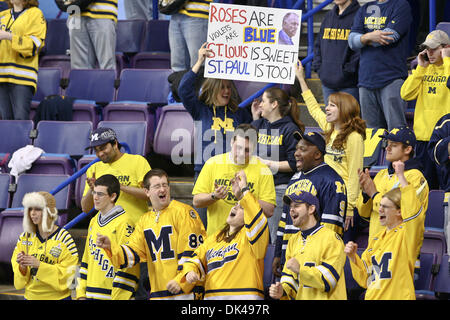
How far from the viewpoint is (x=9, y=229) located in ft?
24.0

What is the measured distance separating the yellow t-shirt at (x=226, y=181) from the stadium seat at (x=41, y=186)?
195 centimetres

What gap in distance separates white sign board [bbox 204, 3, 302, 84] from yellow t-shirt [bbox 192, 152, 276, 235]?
1.07m

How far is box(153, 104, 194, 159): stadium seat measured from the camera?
25.9 ft

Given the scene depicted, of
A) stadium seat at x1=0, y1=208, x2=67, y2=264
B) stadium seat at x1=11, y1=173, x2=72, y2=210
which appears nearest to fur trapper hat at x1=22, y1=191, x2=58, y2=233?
stadium seat at x1=0, y1=208, x2=67, y2=264

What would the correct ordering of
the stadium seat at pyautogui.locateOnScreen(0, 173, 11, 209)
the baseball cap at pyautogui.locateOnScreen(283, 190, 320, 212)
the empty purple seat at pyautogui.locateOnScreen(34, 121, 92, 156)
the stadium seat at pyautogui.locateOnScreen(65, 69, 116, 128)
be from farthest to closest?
the stadium seat at pyautogui.locateOnScreen(65, 69, 116, 128)
the empty purple seat at pyautogui.locateOnScreen(34, 121, 92, 156)
the stadium seat at pyautogui.locateOnScreen(0, 173, 11, 209)
the baseball cap at pyautogui.locateOnScreen(283, 190, 320, 212)

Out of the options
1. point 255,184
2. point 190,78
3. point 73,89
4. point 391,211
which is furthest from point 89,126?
point 391,211

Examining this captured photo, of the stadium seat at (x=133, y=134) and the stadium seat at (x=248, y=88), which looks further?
the stadium seat at (x=248, y=88)

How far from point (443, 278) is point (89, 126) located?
4039 mm

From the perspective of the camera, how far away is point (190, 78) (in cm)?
666

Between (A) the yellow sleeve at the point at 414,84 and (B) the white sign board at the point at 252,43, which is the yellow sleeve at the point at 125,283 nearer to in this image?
(B) the white sign board at the point at 252,43

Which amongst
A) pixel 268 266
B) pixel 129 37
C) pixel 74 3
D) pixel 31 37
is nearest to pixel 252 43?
pixel 268 266

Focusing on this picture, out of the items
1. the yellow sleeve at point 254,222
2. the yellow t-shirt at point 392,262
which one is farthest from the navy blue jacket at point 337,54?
the yellow sleeve at point 254,222

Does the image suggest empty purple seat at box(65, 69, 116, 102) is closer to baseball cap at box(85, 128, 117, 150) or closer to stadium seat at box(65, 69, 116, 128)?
stadium seat at box(65, 69, 116, 128)

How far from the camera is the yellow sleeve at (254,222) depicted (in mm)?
5441
